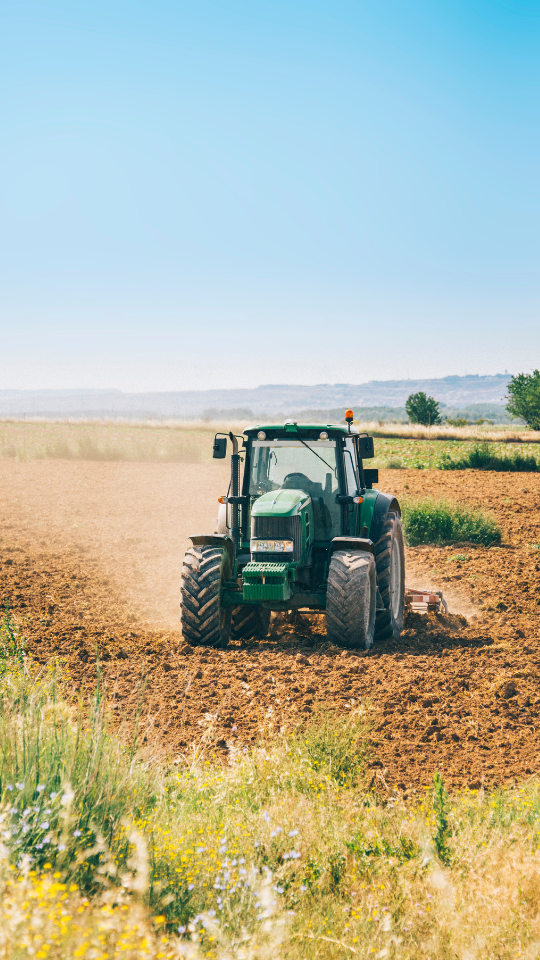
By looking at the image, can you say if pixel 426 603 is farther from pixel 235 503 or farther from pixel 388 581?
pixel 235 503

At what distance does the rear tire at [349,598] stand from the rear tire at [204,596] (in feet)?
3.85

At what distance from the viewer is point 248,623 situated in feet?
28.7

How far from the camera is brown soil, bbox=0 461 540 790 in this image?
19.0ft

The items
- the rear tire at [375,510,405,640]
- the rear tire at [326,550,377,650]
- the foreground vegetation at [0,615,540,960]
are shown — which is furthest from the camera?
the rear tire at [375,510,405,640]

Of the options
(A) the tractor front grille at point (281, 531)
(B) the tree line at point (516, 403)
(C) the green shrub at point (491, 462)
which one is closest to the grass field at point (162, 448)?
(C) the green shrub at point (491, 462)

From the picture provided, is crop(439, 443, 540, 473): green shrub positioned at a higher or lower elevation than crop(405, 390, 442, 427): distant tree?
lower

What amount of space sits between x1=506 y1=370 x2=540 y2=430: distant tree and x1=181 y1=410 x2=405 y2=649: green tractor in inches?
2573

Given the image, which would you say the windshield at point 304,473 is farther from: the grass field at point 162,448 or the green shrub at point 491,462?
the grass field at point 162,448

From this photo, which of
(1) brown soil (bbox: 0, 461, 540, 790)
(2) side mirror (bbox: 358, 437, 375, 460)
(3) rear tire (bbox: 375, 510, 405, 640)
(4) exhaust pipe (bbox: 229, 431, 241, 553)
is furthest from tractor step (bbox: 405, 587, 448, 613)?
(4) exhaust pipe (bbox: 229, 431, 241, 553)

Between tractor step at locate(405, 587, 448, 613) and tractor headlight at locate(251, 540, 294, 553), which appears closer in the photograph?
tractor headlight at locate(251, 540, 294, 553)

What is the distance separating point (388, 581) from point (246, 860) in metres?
4.99

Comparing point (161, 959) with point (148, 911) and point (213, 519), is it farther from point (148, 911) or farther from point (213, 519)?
point (213, 519)

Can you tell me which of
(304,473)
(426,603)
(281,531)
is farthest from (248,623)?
(426,603)

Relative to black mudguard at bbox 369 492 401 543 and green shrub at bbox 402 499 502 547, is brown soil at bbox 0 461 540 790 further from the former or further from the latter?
black mudguard at bbox 369 492 401 543
